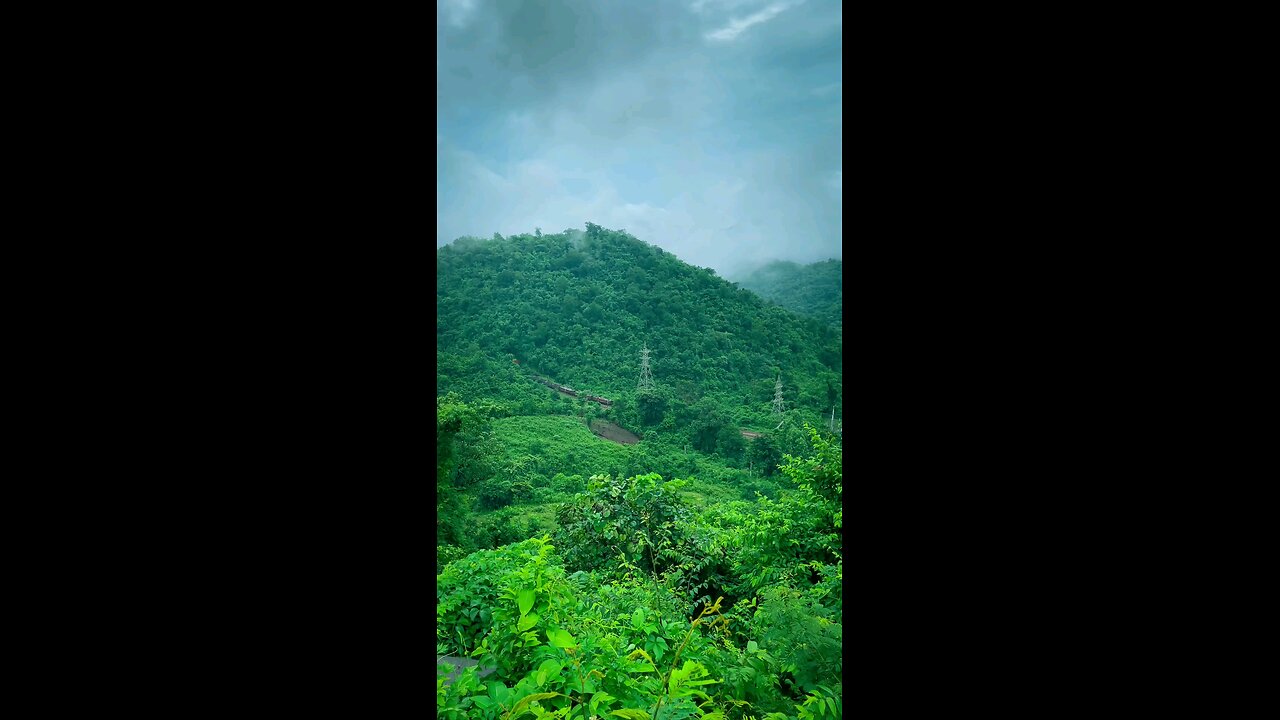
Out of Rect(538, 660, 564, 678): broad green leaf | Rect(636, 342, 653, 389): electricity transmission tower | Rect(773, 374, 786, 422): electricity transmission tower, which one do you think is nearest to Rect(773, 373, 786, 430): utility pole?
Rect(773, 374, 786, 422): electricity transmission tower

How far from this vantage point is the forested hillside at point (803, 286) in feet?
33.6

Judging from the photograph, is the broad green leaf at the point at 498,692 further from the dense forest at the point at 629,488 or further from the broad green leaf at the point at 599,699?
the broad green leaf at the point at 599,699

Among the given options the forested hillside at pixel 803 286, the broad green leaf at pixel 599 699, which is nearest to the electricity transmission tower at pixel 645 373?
the forested hillside at pixel 803 286

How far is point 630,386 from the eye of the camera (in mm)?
10258

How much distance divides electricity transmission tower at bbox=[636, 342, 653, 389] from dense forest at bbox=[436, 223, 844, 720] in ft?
0.12

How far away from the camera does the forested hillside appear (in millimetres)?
10250

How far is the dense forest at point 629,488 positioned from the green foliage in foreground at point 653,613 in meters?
0.01

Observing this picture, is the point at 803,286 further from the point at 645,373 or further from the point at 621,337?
the point at 621,337

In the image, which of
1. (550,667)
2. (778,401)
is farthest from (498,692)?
(778,401)

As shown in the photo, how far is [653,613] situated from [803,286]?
8.47 m
